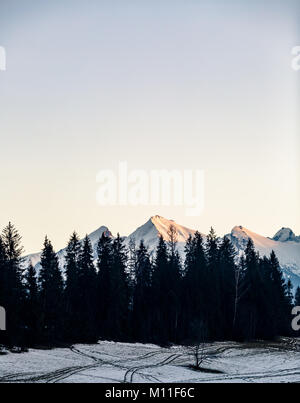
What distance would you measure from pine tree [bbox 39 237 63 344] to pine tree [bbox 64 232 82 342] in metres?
1.16

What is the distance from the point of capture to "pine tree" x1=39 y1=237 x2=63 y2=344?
56.8 m

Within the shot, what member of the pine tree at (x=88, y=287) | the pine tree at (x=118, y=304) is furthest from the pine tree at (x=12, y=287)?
the pine tree at (x=118, y=304)

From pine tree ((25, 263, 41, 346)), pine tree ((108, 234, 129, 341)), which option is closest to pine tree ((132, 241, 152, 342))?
pine tree ((108, 234, 129, 341))

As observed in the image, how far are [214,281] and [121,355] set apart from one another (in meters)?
28.4

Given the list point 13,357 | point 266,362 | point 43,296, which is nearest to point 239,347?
point 266,362

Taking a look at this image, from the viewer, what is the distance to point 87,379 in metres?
36.2

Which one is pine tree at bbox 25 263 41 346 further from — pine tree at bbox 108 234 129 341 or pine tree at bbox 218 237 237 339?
pine tree at bbox 218 237 237 339

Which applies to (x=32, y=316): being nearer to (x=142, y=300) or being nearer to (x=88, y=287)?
(x=88, y=287)

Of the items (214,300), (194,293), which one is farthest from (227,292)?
(194,293)

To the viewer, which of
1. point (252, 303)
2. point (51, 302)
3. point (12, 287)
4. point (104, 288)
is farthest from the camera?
point (252, 303)

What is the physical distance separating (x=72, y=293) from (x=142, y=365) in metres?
26.2

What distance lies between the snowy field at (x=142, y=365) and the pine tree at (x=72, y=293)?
3205mm

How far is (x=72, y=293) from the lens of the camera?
7125 cm
